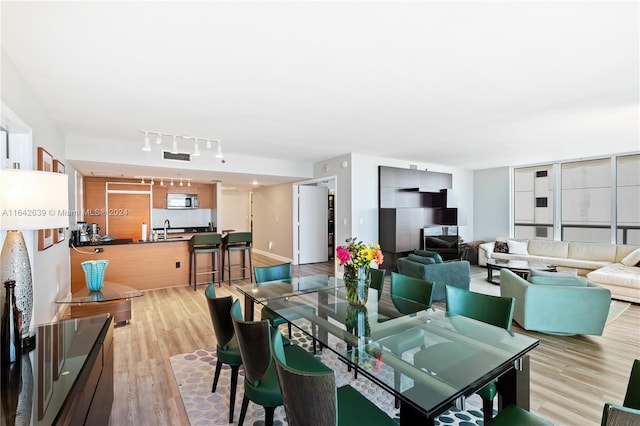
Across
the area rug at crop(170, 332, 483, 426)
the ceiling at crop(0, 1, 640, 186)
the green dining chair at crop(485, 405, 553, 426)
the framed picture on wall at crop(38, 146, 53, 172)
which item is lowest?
the area rug at crop(170, 332, 483, 426)

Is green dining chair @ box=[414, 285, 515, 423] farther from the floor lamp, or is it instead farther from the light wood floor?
the floor lamp

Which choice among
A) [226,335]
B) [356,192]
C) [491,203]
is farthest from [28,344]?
[491,203]

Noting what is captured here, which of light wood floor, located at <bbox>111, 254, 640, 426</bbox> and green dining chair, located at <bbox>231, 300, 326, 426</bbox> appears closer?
green dining chair, located at <bbox>231, 300, 326, 426</bbox>

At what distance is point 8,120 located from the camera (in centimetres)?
235

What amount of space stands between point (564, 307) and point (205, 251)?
212 inches

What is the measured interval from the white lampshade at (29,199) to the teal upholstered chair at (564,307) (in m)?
4.36

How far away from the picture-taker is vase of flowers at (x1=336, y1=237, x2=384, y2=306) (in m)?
2.38

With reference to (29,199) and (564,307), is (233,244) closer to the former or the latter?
(29,199)

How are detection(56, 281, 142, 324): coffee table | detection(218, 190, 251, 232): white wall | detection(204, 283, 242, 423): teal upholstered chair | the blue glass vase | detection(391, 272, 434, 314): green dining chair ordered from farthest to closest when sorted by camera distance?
1. detection(218, 190, 251, 232): white wall
2. the blue glass vase
3. detection(56, 281, 142, 324): coffee table
4. detection(391, 272, 434, 314): green dining chair
5. detection(204, 283, 242, 423): teal upholstered chair

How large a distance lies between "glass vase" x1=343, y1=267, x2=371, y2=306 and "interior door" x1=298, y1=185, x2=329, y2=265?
18.6 feet

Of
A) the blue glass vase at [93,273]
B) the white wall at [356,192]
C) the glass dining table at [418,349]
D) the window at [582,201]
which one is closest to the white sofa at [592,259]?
the window at [582,201]

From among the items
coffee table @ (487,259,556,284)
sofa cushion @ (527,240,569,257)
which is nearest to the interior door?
coffee table @ (487,259,556,284)

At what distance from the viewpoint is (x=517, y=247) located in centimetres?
717

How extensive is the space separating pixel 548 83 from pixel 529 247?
18.3 feet
